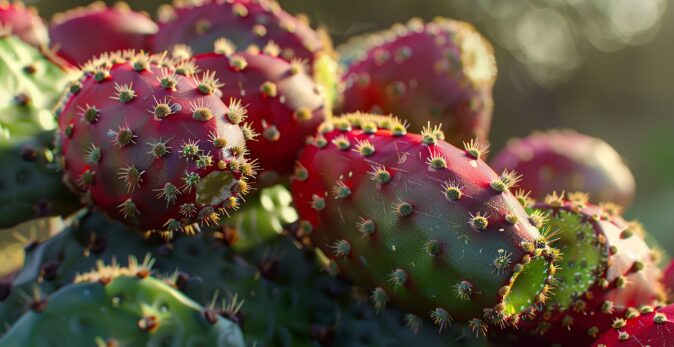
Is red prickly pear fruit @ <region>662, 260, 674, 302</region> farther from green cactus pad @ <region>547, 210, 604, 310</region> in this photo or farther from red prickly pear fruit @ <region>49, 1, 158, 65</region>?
red prickly pear fruit @ <region>49, 1, 158, 65</region>

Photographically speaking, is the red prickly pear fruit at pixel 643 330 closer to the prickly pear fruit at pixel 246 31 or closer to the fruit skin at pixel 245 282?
the fruit skin at pixel 245 282

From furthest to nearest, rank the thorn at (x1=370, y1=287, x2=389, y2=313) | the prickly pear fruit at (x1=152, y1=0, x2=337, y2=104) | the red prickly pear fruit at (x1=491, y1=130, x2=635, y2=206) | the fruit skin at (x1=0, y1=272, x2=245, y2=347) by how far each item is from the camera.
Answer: the red prickly pear fruit at (x1=491, y1=130, x2=635, y2=206) → the prickly pear fruit at (x1=152, y1=0, x2=337, y2=104) → the thorn at (x1=370, y1=287, x2=389, y2=313) → the fruit skin at (x1=0, y1=272, x2=245, y2=347)

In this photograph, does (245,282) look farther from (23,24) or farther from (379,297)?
(23,24)

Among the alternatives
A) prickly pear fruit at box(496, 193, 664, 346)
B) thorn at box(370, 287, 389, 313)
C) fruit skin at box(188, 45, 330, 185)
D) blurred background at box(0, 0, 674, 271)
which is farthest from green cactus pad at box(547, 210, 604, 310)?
blurred background at box(0, 0, 674, 271)

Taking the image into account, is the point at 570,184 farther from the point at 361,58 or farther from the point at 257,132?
the point at 257,132

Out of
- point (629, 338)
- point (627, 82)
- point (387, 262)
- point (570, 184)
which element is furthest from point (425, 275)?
point (627, 82)

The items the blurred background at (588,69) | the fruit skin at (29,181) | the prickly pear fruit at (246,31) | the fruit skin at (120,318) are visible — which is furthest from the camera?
the blurred background at (588,69)

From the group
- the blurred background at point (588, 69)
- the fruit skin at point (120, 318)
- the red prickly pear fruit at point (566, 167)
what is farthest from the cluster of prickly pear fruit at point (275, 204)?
the blurred background at point (588, 69)

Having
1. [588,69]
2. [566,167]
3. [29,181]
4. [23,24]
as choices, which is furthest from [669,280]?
[588,69]
